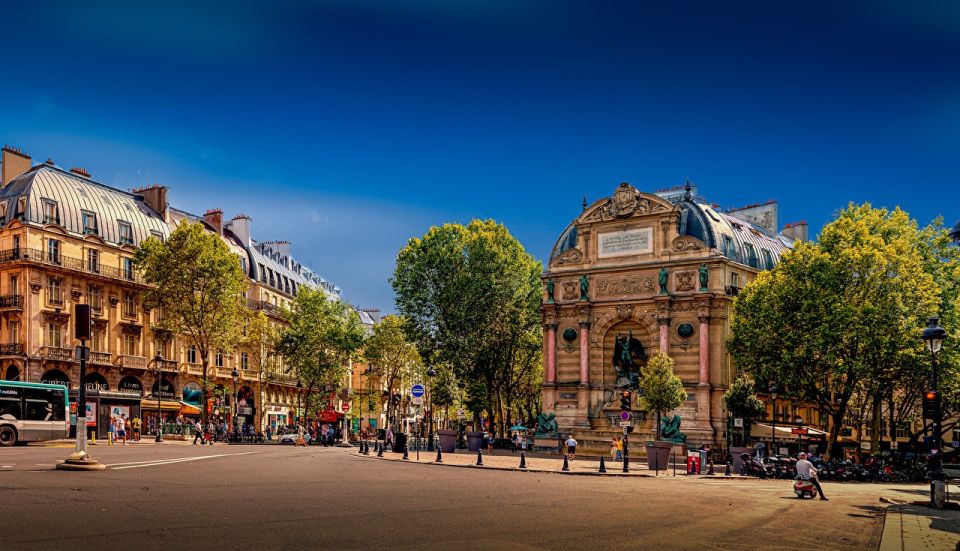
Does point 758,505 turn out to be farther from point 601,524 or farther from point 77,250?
point 77,250

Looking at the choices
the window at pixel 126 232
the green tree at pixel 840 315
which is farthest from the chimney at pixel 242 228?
the green tree at pixel 840 315

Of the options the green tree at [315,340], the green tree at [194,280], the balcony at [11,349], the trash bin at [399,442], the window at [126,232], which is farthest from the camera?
the green tree at [315,340]

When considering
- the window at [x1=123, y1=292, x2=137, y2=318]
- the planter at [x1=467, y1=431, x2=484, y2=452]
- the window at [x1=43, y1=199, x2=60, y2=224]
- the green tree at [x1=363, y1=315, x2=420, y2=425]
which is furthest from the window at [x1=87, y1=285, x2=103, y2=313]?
the planter at [x1=467, y1=431, x2=484, y2=452]

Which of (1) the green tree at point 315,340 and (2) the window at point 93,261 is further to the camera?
(1) the green tree at point 315,340

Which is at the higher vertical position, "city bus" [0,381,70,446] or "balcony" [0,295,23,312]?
"balcony" [0,295,23,312]

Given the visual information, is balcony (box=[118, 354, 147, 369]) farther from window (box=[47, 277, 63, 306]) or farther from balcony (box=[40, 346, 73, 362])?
window (box=[47, 277, 63, 306])

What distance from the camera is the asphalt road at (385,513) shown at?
12094 millimetres

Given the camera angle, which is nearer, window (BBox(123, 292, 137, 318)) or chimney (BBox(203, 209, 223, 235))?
window (BBox(123, 292, 137, 318))

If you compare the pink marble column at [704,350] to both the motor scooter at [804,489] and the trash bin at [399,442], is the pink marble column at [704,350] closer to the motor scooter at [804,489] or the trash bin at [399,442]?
the trash bin at [399,442]

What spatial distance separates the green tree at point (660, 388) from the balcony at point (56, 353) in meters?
37.2

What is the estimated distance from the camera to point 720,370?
52.5m

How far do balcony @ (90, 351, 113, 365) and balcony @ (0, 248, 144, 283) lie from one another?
544 centimetres

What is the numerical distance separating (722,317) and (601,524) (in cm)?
4006

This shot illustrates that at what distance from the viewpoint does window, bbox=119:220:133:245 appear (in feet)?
211
